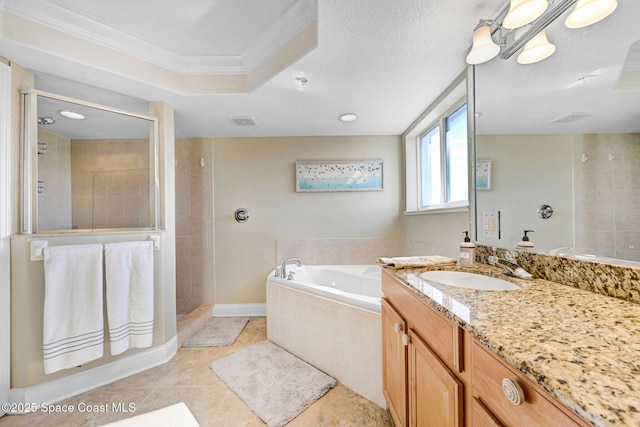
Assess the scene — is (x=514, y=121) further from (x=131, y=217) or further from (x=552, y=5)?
(x=131, y=217)

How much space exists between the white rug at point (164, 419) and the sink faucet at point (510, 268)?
1774 mm

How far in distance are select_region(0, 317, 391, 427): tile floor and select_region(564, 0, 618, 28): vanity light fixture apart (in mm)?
1950

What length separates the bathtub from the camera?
1.52m

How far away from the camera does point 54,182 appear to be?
1.68m

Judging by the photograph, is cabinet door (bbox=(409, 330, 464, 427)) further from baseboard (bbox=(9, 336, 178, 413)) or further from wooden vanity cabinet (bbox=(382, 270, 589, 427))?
baseboard (bbox=(9, 336, 178, 413))

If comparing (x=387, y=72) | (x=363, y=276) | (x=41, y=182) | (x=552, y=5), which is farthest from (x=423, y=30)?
(x=41, y=182)

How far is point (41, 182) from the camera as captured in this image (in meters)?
1.59

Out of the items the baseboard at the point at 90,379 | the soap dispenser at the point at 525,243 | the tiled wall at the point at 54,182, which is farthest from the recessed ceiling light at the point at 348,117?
the baseboard at the point at 90,379

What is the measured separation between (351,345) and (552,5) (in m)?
1.93

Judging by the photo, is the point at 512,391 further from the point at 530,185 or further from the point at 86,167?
the point at 86,167

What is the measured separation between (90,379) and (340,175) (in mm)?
2641

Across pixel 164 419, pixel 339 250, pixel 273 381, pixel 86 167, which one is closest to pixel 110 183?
pixel 86 167

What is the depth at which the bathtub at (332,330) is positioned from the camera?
152 centimetres

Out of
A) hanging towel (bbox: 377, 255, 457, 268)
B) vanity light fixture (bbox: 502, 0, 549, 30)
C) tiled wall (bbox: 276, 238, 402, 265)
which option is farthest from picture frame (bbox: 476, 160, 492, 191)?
tiled wall (bbox: 276, 238, 402, 265)
